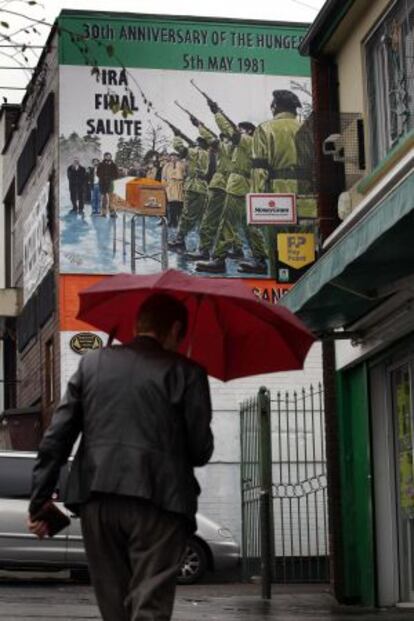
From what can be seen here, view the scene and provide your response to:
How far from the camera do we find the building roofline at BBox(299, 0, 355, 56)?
14328 mm

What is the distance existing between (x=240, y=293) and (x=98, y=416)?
41.5 inches

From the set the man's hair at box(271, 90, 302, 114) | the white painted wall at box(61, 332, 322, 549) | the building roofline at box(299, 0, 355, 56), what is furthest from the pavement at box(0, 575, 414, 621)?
the man's hair at box(271, 90, 302, 114)

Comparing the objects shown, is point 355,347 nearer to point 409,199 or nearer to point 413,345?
point 413,345

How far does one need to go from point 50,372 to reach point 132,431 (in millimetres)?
20739

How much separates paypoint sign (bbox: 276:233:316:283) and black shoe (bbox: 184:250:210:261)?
11.9 feet

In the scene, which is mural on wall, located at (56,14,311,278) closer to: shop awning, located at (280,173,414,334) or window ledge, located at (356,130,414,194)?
window ledge, located at (356,130,414,194)

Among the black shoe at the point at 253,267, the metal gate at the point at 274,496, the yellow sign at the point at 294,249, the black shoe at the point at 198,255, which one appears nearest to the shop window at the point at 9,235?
the black shoe at the point at 198,255

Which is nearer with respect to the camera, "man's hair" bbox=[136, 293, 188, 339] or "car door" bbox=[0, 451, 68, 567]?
"man's hair" bbox=[136, 293, 188, 339]

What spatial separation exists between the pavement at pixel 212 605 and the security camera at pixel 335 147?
174 inches

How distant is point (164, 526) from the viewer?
5.67 meters

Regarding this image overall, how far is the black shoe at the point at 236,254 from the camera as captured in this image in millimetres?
25109

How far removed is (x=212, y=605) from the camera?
14.1 meters

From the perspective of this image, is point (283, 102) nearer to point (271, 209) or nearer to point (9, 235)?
point (271, 209)

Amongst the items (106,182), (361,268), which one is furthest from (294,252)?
(361,268)
